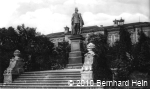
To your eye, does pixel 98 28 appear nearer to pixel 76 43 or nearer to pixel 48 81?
pixel 76 43

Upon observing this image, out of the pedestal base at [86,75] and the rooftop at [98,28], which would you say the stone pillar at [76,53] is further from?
the rooftop at [98,28]

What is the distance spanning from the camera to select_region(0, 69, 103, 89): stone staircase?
16152 millimetres

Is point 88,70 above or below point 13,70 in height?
above

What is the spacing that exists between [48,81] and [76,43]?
20.2ft

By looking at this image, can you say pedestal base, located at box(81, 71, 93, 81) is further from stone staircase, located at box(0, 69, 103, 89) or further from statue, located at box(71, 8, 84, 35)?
statue, located at box(71, 8, 84, 35)

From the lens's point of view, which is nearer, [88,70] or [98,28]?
[88,70]

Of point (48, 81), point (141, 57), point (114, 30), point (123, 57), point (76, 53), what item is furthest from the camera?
point (114, 30)

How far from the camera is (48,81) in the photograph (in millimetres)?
17469

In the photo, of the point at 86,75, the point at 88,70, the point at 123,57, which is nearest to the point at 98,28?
the point at 123,57

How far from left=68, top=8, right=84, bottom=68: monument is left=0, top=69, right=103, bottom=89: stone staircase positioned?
385 cm

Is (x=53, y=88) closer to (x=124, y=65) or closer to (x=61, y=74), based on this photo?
(x=61, y=74)

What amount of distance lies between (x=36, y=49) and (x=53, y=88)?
19464 mm

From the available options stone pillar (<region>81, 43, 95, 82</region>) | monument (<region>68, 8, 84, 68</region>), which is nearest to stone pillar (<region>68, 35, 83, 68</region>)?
monument (<region>68, 8, 84, 68</region>)

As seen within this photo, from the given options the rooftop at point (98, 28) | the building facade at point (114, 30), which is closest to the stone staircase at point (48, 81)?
the building facade at point (114, 30)
